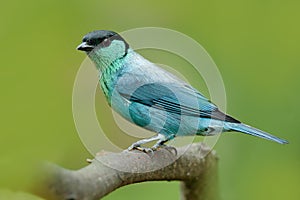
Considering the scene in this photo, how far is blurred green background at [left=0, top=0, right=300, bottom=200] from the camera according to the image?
2648mm

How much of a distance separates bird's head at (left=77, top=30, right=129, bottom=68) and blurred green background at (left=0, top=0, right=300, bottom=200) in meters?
0.17

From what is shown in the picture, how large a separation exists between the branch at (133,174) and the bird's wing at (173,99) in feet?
0.56

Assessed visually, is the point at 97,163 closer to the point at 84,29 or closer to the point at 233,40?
the point at 84,29

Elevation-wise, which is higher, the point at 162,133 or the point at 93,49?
the point at 93,49

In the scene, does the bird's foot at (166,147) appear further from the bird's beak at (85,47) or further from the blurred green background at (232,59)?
the bird's beak at (85,47)

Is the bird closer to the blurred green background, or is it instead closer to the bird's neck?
→ the bird's neck

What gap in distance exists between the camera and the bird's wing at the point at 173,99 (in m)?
2.69

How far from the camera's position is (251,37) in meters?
3.39

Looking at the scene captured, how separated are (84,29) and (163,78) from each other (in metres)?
0.57

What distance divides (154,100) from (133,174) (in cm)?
86

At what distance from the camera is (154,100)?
2775mm

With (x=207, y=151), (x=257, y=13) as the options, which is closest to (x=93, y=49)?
(x=207, y=151)

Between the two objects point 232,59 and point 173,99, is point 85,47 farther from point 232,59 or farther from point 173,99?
point 232,59

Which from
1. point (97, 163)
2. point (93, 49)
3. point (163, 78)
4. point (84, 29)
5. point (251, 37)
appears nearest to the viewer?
point (97, 163)
